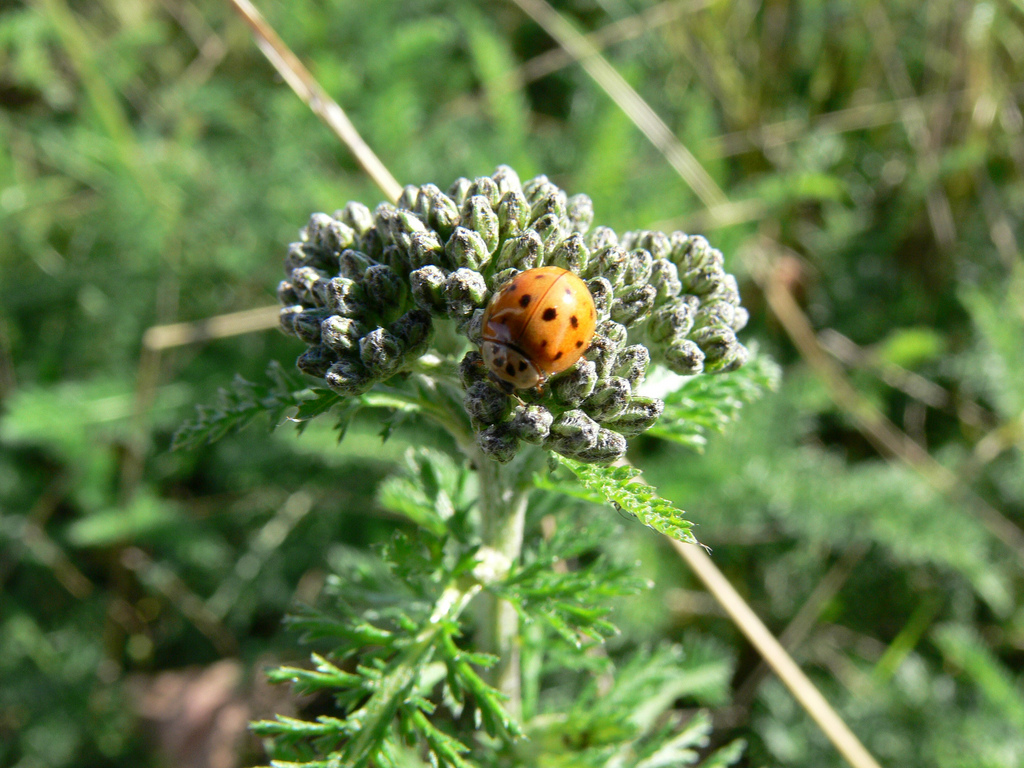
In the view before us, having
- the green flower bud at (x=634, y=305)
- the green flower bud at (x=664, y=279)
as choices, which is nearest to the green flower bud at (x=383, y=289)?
the green flower bud at (x=634, y=305)

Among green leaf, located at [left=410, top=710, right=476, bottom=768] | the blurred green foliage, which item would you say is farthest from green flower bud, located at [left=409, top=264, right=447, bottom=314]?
the blurred green foliage

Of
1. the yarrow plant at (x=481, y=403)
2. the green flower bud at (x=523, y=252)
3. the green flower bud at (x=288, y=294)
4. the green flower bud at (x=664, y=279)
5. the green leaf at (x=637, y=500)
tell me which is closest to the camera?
the green leaf at (x=637, y=500)

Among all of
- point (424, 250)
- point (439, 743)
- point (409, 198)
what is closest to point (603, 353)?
point (424, 250)

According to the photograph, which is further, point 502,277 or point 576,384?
point 502,277

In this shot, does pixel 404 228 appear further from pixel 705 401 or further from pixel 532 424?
pixel 705 401

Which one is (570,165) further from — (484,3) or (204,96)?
(204,96)

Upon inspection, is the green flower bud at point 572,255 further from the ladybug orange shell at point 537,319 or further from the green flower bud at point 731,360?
the green flower bud at point 731,360

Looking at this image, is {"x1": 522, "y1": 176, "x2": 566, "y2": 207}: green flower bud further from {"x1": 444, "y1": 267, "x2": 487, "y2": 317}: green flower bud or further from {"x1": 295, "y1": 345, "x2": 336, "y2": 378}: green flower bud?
{"x1": 295, "y1": 345, "x2": 336, "y2": 378}: green flower bud
